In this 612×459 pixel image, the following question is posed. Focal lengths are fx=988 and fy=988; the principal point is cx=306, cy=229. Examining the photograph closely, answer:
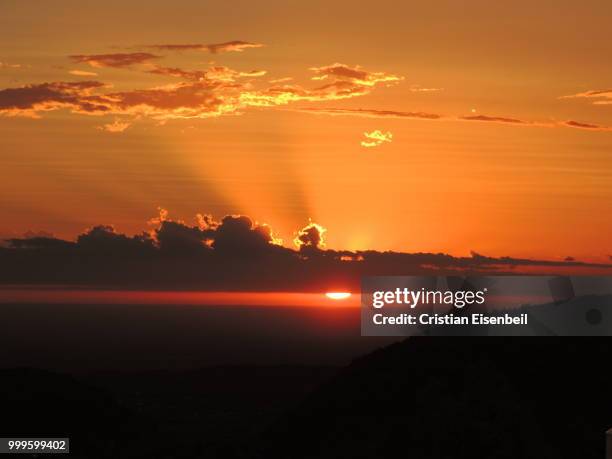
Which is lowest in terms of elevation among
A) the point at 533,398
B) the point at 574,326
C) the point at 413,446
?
the point at 413,446

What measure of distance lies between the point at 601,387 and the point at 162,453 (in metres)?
27.3

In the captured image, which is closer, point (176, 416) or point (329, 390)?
point (329, 390)

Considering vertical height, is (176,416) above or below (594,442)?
above

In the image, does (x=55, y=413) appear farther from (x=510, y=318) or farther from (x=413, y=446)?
(x=510, y=318)

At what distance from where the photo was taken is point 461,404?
55.2 meters

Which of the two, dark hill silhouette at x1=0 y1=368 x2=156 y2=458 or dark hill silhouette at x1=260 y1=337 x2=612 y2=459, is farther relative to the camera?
dark hill silhouette at x1=0 y1=368 x2=156 y2=458

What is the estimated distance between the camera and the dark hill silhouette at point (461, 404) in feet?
172

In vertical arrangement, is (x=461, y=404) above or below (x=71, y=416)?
below

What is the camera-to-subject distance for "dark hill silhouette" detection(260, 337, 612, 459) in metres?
52.5

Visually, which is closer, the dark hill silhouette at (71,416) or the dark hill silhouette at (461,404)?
the dark hill silhouette at (461,404)

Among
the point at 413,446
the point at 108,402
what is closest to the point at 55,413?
the point at 108,402

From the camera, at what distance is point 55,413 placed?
221ft

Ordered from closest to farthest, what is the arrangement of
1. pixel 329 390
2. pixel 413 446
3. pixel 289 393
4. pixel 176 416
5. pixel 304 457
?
pixel 413 446
pixel 304 457
pixel 329 390
pixel 176 416
pixel 289 393

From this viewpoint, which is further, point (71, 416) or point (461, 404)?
point (71, 416)
